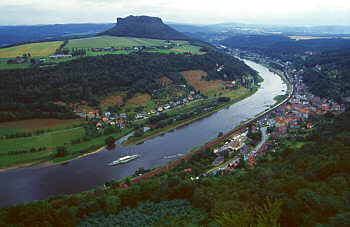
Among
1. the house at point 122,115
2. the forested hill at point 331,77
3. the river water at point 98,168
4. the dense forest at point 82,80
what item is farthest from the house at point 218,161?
the forested hill at point 331,77

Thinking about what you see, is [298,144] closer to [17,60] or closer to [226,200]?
[226,200]

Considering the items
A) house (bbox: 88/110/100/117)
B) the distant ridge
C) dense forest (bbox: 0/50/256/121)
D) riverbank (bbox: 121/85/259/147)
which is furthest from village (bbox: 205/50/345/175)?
the distant ridge

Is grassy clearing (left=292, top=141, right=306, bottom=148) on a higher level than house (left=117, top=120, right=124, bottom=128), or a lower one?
lower

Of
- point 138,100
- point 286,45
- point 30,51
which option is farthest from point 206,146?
point 286,45

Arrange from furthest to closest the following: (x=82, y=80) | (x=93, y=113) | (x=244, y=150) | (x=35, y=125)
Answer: (x=82, y=80) → (x=93, y=113) → (x=35, y=125) → (x=244, y=150)

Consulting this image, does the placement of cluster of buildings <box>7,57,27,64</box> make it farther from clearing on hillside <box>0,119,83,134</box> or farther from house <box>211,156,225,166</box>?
house <box>211,156,225,166</box>

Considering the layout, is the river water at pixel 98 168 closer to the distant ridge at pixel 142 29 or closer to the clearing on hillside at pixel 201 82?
the clearing on hillside at pixel 201 82

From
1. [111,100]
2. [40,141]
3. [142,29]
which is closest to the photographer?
[40,141]
